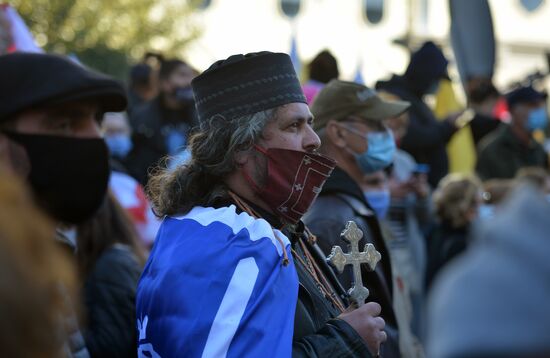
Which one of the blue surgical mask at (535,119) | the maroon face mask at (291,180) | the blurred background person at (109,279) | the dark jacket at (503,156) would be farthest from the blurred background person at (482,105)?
the maroon face mask at (291,180)

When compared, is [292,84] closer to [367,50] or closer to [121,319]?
[121,319]

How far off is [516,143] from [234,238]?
24.1ft

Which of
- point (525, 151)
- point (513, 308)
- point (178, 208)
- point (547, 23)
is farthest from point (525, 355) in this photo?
point (547, 23)

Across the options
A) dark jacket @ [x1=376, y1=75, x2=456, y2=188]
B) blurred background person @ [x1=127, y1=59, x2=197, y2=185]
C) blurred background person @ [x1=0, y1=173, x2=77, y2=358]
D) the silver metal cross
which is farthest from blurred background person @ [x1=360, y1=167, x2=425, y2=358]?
blurred background person @ [x1=0, y1=173, x2=77, y2=358]

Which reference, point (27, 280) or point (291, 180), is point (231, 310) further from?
point (27, 280)

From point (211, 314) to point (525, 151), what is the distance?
7.66 metres

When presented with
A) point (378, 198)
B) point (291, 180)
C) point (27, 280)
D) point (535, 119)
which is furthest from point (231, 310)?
point (535, 119)

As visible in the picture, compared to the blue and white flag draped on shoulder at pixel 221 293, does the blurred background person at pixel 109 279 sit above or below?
below

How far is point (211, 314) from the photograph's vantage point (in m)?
3.14

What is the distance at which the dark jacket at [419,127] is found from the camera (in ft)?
28.5

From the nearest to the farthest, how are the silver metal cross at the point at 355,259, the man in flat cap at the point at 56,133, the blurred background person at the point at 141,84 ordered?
the man in flat cap at the point at 56,133 → the silver metal cross at the point at 355,259 → the blurred background person at the point at 141,84

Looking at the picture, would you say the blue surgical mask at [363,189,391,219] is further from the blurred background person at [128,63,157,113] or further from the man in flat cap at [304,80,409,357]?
the blurred background person at [128,63,157,113]

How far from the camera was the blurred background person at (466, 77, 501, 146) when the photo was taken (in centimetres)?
995

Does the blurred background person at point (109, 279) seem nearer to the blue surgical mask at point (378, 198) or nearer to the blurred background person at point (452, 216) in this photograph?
the blue surgical mask at point (378, 198)
